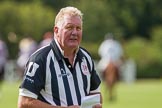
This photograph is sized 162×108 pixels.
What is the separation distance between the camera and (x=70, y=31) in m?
7.41

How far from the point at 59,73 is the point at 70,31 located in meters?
0.44

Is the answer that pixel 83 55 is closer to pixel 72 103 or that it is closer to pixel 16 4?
pixel 72 103

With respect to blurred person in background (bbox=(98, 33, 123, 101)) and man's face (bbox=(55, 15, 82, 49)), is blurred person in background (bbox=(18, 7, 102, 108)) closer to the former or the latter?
man's face (bbox=(55, 15, 82, 49))

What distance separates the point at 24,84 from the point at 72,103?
20.2 inches

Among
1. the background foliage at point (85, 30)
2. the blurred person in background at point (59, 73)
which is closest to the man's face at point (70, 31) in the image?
the blurred person in background at point (59, 73)

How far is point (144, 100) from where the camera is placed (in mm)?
23578

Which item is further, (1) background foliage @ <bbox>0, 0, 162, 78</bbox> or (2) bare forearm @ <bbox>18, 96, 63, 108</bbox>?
(1) background foliage @ <bbox>0, 0, 162, 78</bbox>

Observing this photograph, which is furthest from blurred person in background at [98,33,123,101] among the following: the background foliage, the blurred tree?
the blurred tree

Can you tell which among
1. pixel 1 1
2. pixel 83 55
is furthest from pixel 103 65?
pixel 1 1

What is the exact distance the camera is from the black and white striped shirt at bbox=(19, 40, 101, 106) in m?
7.41

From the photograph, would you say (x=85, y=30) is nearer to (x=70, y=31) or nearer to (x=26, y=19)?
(x=26, y=19)

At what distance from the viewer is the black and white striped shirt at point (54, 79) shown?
741 cm

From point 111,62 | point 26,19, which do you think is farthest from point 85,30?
point 111,62

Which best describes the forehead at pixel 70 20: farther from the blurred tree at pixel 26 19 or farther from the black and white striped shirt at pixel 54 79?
the blurred tree at pixel 26 19
